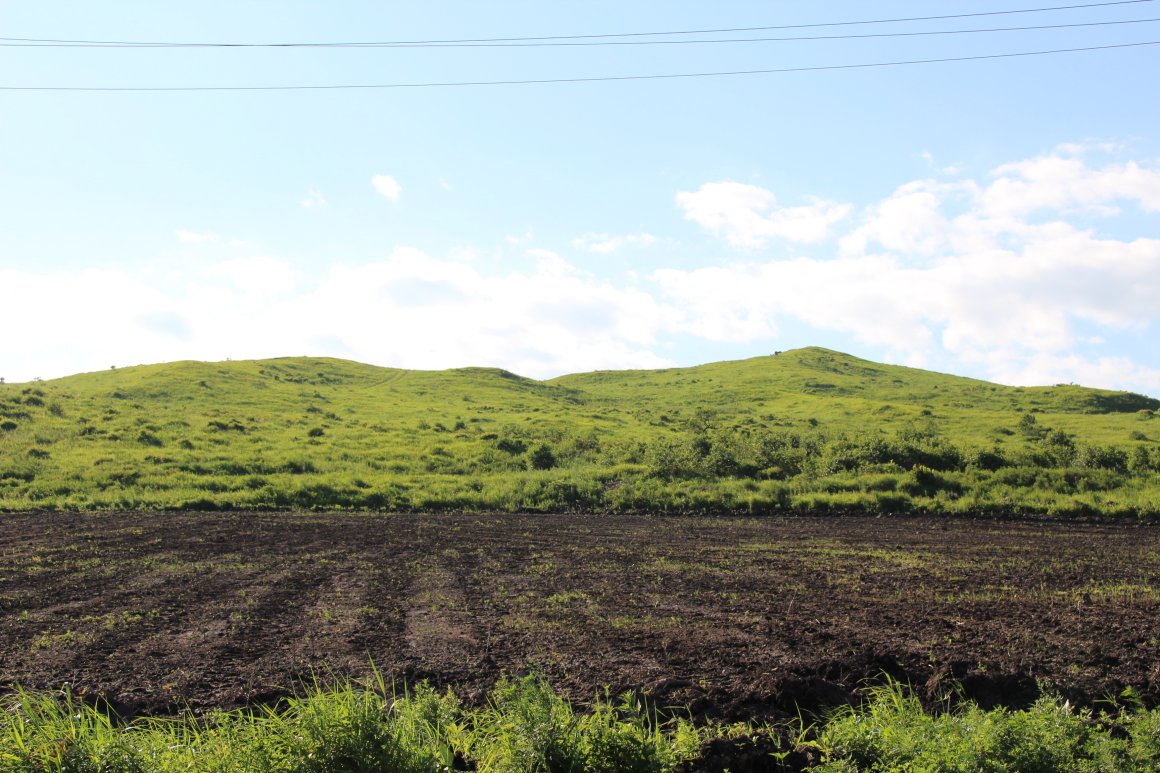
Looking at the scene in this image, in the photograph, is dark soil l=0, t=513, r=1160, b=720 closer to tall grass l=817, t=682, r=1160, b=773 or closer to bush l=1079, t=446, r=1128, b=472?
tall grass l=817, t=682, r=1160, b=773

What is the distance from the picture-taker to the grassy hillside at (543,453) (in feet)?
88.3

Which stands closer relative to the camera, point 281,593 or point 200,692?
point 200,692

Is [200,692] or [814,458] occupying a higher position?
[814,458]

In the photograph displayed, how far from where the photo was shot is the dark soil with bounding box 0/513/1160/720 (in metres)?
7.84

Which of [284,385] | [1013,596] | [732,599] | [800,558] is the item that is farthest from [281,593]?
[284,385]

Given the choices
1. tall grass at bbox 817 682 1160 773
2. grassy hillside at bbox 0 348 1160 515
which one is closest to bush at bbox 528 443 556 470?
grassy hillside at bbox 0 348 1160 515

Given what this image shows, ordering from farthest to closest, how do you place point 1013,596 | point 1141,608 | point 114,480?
point 114,480 → point 1013,596 → point 1141,608

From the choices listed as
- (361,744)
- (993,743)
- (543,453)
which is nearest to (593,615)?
(361,744)

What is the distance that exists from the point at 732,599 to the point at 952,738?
6060 mm

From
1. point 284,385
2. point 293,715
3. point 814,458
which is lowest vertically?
point 293,715

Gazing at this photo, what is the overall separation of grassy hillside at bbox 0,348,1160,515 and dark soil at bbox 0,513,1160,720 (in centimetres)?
740

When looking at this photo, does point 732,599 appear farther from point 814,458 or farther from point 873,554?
point 814,458

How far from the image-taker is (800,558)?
16.0m

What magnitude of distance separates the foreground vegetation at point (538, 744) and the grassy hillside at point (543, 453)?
65.9 ft
